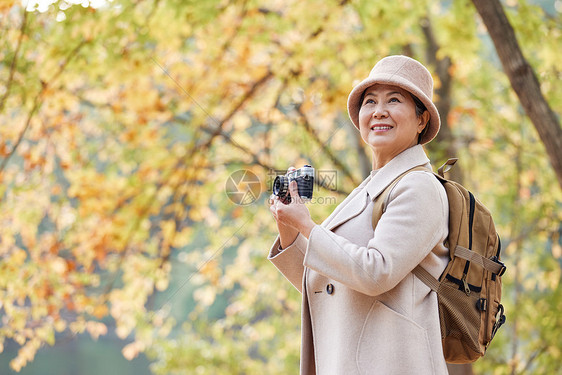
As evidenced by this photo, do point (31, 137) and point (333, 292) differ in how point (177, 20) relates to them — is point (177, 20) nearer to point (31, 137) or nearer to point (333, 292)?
point (31, 137)

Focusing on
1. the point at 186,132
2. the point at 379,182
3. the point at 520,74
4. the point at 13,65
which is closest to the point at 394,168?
the point at 379,182

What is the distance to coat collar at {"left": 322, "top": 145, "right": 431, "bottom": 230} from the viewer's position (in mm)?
1509

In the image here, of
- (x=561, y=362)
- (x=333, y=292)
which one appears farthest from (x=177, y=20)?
(x=561, y=362)

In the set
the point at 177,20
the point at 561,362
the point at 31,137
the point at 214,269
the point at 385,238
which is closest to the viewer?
the point at 385,238

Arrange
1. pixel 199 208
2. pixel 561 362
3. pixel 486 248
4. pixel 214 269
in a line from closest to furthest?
pixel 486 248 → pixel 561 362 → pixel 199 208 → pixel 214 269

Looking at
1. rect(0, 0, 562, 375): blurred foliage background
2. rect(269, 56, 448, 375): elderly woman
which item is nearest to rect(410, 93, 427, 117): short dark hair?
rect(269, 56, 448, 375): elderly woman

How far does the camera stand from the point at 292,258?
5.39 ft

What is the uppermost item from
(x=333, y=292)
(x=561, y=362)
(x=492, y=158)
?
(x=333, y=292)

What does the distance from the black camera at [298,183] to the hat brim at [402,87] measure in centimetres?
27

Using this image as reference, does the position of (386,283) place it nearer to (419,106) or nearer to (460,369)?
(419,106)

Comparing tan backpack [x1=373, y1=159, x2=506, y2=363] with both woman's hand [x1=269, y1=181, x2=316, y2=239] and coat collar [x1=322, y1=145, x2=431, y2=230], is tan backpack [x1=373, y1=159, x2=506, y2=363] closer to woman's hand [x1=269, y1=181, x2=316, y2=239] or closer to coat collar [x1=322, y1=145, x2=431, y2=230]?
coat collar [x1=322, y1=145, x2=431, y2=230]

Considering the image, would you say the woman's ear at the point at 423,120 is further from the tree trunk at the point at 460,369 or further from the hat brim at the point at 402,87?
the tree trunk at the point at 460,369

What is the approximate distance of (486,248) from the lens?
145cm

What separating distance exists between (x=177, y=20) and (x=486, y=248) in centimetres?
285
